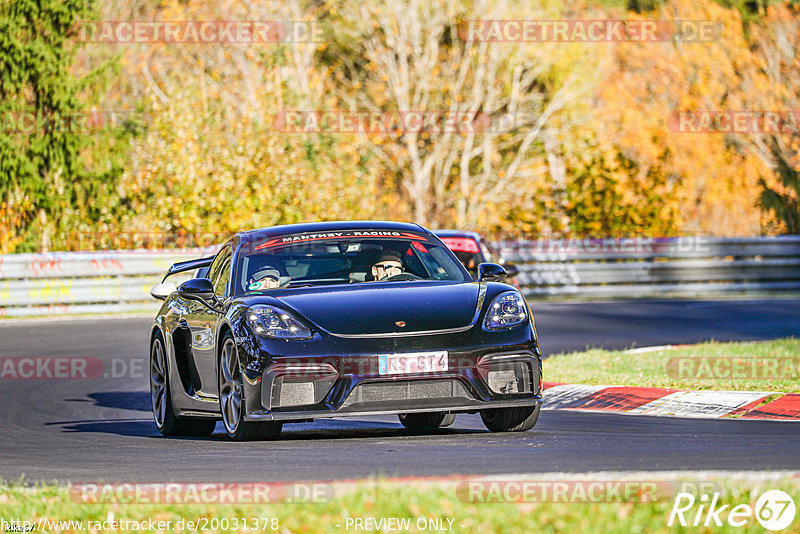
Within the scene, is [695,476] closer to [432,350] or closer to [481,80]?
[432,350]

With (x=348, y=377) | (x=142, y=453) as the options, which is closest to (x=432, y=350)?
(x=348, y=377)

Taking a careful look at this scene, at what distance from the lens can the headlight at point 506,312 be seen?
866cm

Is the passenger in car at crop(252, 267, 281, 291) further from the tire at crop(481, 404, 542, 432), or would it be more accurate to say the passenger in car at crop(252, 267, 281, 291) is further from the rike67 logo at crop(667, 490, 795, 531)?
the rike67 logo at crop(667, 490, 795, 531)

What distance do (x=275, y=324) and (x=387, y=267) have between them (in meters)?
1.38

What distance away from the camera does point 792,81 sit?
4925 cm

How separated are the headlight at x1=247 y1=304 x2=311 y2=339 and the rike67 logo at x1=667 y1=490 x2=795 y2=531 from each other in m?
3.27

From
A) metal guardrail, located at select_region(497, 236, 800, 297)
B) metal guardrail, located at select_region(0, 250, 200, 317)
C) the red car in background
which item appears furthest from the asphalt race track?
metal guardrail, located at select_region(497, 236, 800, 297)

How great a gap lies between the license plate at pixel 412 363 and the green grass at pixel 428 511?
209 centimetres

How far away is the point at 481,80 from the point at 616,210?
10.3 metres

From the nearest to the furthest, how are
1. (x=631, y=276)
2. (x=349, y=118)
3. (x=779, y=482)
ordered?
(x=779, y=482)
(x=631, y=276)
(x=349, y=118)

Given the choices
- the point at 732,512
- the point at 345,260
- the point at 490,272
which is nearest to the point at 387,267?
the point at 345,260

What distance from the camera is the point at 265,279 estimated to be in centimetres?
948

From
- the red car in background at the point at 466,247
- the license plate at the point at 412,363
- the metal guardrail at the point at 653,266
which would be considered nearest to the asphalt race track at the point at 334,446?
the license plate at the point at 412,363

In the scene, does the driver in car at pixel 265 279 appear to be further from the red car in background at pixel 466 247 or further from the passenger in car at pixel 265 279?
the red car in background at pixel 466 247
